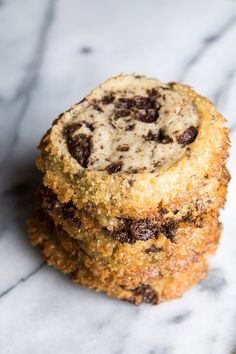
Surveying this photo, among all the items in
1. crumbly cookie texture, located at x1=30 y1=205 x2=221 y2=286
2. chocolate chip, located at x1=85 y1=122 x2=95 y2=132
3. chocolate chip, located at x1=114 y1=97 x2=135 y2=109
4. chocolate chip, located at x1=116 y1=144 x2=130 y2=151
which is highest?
chocolate chip, located at x1=114 y1=97 x2=135 y2=109

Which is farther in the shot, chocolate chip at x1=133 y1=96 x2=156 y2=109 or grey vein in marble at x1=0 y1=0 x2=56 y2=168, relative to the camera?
grey vein in marble at x1=0 y1=0 x2=56 y2=168

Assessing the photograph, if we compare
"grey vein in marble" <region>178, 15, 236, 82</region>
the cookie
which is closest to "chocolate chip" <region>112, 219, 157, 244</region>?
the cookie

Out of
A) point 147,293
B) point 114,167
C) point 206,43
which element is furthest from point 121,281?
point 206,43

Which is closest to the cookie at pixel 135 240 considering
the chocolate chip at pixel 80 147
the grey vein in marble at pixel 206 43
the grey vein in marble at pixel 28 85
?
the chocolate chip at pixel 80 147

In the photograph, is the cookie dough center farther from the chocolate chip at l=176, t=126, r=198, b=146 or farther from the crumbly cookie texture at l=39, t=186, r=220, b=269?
the crumbly cookie texture at l=39, t=186, r=220, b=269

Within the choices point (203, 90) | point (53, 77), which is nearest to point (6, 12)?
point (53, 77)

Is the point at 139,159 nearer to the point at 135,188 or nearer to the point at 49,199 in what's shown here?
the point at 135,188

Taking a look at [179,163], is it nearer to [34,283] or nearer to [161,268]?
[161,268]
